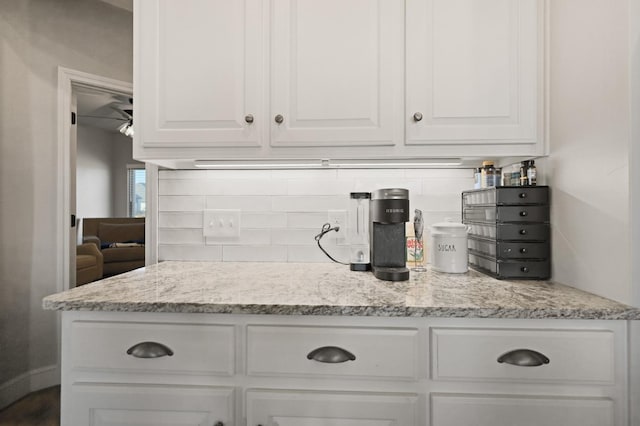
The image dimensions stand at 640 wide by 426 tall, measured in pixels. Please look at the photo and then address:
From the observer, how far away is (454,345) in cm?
90

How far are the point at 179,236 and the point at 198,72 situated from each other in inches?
29.2

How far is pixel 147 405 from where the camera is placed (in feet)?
3.05

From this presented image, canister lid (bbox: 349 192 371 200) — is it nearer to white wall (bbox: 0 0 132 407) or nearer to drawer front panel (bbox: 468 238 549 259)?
drawer front panel (bbox: 468 238 549 259)

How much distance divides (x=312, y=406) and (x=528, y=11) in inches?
56.5

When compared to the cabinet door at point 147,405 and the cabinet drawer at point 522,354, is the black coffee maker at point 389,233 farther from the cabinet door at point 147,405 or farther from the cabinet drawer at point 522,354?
the cabinet door at point 147,405

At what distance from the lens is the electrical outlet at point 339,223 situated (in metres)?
1.55

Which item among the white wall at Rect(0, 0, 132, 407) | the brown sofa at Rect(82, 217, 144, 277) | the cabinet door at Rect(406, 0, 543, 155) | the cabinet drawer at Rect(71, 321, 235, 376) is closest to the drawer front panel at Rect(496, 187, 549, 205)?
the cabinet door at Rect(406, 0, 543, 155)

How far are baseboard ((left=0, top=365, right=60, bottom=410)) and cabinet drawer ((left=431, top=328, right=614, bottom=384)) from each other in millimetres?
2620

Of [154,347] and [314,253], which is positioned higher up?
[314,253]

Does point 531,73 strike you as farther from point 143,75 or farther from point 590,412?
point 143,75

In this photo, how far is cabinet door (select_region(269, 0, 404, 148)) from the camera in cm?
121

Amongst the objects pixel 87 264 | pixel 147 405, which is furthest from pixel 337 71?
pixel 87 264

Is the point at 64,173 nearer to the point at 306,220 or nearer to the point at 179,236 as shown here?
the point at 179,236

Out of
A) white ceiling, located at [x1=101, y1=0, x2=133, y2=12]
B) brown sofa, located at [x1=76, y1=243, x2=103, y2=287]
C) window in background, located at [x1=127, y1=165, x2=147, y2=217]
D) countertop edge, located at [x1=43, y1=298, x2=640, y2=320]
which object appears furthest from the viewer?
window in background, located at [x1=127, y1=165, x2=147, y2=217]
